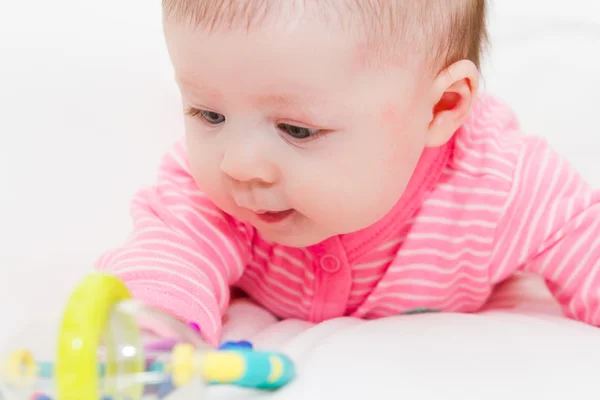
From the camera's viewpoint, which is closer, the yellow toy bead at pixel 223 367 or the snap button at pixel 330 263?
the yellow toy bead at pixel 223 367

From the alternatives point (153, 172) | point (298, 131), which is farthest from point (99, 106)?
point (298, 131)

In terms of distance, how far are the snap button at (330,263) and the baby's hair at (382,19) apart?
0.25 metres

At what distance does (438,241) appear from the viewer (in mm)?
905

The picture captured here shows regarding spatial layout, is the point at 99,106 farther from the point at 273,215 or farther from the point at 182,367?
the point at 182,367

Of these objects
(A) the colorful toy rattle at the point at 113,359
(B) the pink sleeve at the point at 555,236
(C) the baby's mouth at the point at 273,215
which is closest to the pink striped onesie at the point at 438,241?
(B) the pink sleeve at the point at 555,236

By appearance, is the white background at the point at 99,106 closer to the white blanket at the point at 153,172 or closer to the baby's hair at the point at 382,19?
the white blanket at the point at 153,172

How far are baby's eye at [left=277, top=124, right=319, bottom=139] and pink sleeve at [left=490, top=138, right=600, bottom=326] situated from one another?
274 mm

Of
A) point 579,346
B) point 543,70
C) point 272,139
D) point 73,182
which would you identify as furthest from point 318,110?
point 543,70

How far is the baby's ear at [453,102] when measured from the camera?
80 cm

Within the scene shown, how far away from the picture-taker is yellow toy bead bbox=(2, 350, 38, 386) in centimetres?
56

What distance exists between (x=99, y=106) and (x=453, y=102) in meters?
0.60

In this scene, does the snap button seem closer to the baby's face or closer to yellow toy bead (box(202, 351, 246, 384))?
the baby's face

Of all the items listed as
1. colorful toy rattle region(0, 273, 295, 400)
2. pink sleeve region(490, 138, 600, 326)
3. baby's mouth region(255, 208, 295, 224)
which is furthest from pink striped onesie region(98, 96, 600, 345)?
colorful toy rattle region(0, 273, 295, 400)

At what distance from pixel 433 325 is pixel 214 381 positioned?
299 millimetres
